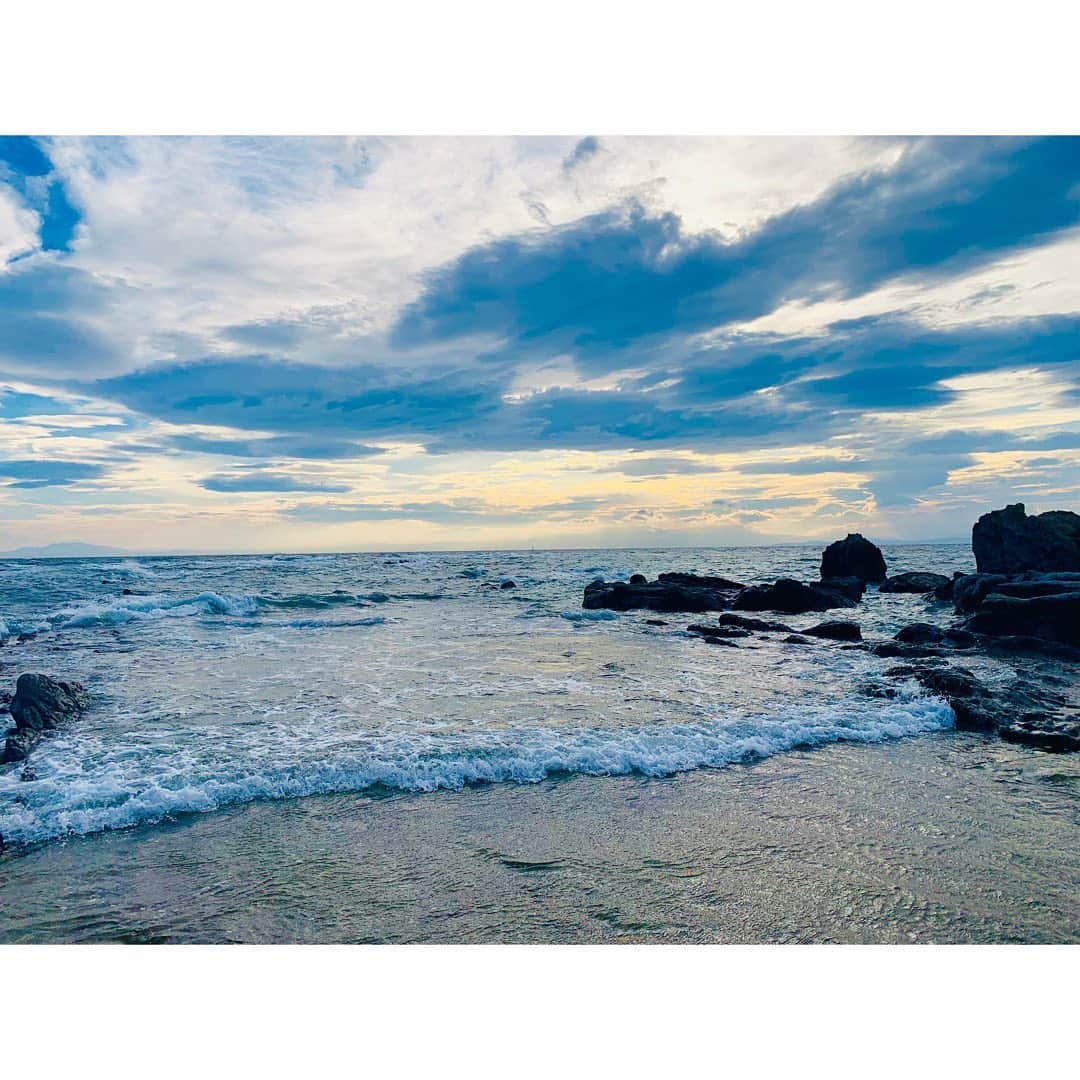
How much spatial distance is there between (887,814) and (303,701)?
9.29 meters

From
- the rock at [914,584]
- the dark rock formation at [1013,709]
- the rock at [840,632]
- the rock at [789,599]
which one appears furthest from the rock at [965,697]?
the rock at [914,584]

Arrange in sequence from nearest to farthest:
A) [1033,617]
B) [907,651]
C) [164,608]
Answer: [907,651], [1033,617], [164,608]

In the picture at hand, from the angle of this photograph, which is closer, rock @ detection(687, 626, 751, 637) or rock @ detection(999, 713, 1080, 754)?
rock @ detection(999, 713, 1080, 754)

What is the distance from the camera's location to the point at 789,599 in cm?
2961

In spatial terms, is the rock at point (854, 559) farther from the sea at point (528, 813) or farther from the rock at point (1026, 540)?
the sea at point (528, 813)

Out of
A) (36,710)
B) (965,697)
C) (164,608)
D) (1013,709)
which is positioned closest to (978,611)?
(965,697)

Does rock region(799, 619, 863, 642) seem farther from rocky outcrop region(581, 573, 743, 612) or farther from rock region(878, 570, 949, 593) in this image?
rock region(878, 570, 949, 593)

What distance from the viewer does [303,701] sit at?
11750mm

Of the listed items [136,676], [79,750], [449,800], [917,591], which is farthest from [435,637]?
[917,591]

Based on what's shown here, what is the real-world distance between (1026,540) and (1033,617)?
16.7 m

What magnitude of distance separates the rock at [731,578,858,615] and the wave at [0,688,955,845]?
19.7 m

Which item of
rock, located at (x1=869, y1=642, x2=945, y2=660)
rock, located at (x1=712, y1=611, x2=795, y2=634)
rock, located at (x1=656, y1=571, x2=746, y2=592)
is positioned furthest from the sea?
rock, located at (x1=656, y1=571, x2=746, y2=592)

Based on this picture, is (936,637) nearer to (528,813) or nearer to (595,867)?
(528,813)

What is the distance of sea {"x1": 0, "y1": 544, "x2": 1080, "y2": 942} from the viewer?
16.0 ft
